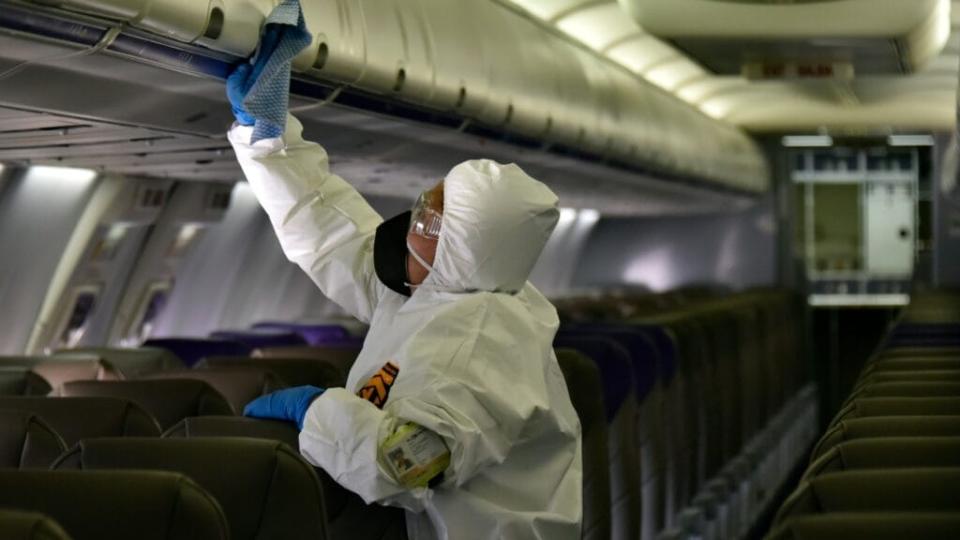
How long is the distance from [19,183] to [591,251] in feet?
60.3

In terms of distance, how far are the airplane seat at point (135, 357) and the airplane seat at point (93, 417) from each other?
2.84 meters

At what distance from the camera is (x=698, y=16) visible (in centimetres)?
1418

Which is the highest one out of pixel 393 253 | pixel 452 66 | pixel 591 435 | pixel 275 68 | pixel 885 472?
pixel 452 66

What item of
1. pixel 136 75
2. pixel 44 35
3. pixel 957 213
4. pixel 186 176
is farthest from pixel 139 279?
pixel 957 213

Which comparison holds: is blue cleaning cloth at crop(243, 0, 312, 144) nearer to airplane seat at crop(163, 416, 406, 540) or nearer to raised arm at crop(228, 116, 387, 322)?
raised arm at crop(228, 116, 387, 322)

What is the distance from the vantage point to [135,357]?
8.49m

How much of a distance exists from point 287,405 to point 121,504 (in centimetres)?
148

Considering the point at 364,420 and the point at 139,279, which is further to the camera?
the point at 139,279

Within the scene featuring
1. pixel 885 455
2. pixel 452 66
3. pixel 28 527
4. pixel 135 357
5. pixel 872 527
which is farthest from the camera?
pixel 452 66

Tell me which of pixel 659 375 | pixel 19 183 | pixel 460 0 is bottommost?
pixel 659 375

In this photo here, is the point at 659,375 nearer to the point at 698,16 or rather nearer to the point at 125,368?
the point at 125,368

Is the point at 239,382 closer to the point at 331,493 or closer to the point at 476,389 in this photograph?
the point at 331,493

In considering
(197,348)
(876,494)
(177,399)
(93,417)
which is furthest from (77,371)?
(876,494)

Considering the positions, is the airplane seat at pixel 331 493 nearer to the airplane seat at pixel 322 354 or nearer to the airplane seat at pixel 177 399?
the airplane seat at pixel 177 399
